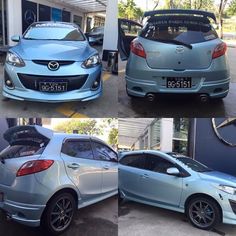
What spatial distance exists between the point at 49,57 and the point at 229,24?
1853 millimetres

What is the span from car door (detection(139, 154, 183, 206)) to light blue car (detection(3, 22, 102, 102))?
1.12 meters

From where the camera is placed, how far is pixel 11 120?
2639 mm

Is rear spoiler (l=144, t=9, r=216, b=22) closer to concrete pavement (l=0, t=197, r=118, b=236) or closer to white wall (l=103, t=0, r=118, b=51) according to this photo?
concrete pavement (l=0, t=197, r=118, b=236)

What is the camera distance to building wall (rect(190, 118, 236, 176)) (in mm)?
2711

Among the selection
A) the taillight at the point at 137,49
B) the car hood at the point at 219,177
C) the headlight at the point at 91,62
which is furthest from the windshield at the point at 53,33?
the car hood at the point at 219,177

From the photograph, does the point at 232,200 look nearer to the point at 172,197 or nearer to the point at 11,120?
the point at 172,197

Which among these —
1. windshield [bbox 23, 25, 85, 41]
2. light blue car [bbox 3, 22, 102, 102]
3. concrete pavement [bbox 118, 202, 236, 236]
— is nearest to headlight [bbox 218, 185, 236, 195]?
concrete pavement [bbox 118, 202, 236, 236]

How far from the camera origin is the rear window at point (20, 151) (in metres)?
2.35

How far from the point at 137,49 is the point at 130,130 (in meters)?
0.85

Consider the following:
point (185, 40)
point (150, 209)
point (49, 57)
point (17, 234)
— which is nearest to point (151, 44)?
point (185, 40)

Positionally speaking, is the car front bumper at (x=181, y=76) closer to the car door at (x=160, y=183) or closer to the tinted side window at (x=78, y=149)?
the car door at (x=160, y=183)

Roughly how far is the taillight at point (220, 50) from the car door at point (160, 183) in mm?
1124

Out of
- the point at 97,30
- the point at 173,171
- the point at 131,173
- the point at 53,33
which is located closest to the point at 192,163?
the point at 173,171

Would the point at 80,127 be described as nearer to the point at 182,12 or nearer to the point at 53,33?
the point at 182,12
